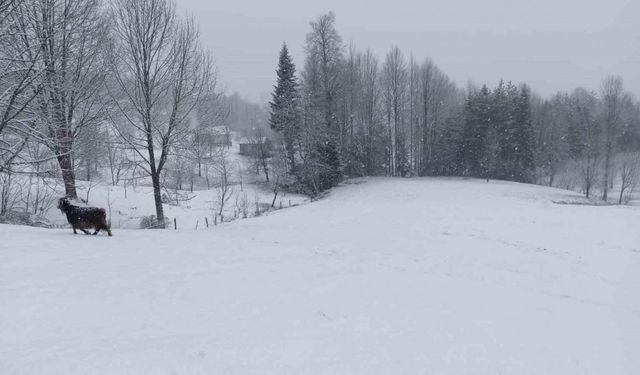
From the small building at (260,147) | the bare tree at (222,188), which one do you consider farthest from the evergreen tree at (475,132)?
the bare tree at (222,188)

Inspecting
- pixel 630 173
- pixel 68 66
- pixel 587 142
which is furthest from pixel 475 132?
pixel 68 66

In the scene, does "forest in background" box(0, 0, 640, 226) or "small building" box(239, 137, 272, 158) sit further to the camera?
"small building" box(239, 137, 272, 158)

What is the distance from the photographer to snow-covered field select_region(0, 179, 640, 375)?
412 centimetres

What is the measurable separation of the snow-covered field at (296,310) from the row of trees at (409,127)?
30928mm

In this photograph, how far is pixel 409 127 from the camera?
5666cm

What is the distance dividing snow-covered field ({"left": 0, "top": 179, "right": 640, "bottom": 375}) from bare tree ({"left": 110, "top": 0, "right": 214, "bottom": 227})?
22.0 ft

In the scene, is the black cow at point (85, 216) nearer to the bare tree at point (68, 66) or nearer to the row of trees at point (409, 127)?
the bare tree at point (68, 66)

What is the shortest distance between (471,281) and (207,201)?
28.1m

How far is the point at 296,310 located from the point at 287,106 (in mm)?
39528

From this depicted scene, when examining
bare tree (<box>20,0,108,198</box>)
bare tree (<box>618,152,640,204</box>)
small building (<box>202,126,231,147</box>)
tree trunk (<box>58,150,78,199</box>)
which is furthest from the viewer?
bare tree (<box>618,152,640,204</box>)

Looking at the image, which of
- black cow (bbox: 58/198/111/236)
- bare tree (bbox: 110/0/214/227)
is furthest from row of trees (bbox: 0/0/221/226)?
black cow (bbox: 58/198/111/236)

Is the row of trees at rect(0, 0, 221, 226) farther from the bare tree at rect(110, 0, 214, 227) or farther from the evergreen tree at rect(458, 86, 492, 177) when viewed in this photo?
the evergreen tree at rect(458, 86, 492, 177)

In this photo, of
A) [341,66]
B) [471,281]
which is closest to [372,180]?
[341,66]

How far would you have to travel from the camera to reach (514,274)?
11031mm
